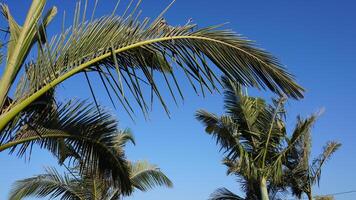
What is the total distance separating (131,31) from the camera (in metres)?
4.06

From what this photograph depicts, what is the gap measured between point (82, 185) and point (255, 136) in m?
4.49

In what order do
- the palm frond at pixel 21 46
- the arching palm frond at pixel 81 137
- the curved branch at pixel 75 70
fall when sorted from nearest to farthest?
the palm frond at pixel 21 46 < the curved branch at pixel 75 70 < the arching palm frond at pixel 81 137

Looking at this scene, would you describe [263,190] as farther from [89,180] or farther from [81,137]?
[81,137]

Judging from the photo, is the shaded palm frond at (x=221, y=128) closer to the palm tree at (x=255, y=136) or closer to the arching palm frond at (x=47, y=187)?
the palm tree at (x=255, y=136)

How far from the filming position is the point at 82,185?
35.9ft

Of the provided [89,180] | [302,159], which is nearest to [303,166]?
[302,159]

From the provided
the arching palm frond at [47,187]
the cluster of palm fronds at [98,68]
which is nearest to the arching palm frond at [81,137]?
the cluster of palm fronds at [98,68]

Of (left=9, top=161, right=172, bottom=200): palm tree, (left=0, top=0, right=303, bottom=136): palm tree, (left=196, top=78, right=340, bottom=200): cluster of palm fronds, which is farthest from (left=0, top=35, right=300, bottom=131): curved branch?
(left=196, top=78, right=340, bottom=200): cluster of palm fronds

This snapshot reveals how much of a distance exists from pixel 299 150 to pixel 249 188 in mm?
1727

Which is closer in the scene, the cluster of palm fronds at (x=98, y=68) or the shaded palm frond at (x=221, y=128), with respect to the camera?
the cluster of palm fronds at (x=98, y=68)

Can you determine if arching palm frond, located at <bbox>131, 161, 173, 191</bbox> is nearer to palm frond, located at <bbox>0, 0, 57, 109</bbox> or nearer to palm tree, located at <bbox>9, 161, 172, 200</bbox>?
palm tree, located at <bbox>9, 161, 172, 200</bbox>

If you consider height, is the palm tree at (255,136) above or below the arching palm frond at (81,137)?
above

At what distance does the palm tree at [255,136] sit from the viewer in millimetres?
11039

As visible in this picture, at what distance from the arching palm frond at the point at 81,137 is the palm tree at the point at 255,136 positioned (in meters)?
5.00
